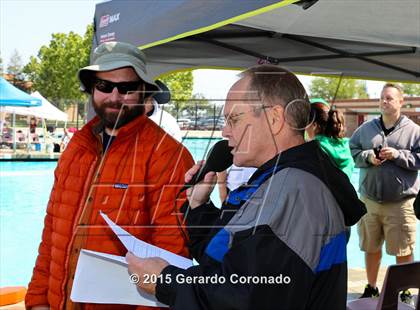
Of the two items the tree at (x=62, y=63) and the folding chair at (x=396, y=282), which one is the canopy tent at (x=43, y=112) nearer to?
the tree at (x=62, y=63)

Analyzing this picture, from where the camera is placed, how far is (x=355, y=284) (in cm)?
495

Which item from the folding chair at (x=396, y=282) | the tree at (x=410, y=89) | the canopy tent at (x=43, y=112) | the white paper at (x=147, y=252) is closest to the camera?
the white paper at (x=147, y=252)

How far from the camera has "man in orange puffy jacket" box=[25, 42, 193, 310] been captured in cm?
175

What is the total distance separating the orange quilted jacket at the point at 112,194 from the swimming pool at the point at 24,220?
24cm

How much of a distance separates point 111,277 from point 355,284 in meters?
3.96

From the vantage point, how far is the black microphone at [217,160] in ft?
4.74

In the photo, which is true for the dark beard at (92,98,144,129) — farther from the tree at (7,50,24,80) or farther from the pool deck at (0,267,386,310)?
the tree at (7,50,24,80)

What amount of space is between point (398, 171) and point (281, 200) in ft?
11.0

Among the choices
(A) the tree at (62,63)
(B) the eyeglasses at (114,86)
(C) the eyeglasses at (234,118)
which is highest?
(A) the tree at (62,63)

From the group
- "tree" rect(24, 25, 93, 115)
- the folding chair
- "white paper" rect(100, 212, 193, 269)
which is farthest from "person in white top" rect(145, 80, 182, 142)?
"tree" rect(24, 25, 93, 115)

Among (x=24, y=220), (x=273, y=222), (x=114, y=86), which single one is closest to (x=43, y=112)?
(x=24, y=220)

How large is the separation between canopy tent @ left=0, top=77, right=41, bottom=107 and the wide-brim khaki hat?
16268mm

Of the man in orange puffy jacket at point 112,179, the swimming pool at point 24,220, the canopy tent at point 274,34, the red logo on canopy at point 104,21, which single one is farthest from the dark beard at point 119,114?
the red logo on canopy at point 104,21

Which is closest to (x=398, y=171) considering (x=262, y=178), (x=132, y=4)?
(x=132, y=4)
